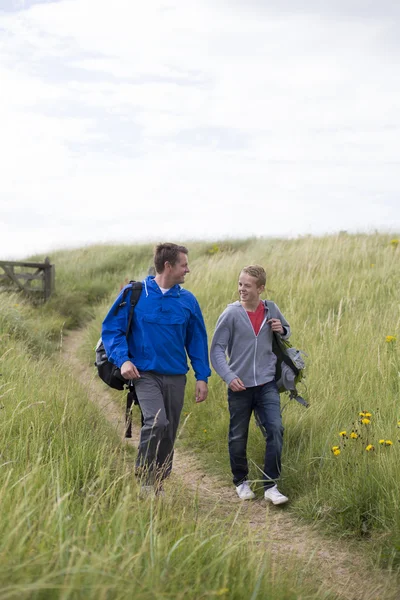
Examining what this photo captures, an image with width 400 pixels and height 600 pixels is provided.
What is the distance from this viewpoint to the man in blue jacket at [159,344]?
16.0ft

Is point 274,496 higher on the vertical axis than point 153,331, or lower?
lower

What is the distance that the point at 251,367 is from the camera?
529 centimetres

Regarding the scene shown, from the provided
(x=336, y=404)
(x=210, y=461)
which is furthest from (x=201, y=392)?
(x=336, y=404)

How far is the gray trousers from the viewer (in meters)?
4.80

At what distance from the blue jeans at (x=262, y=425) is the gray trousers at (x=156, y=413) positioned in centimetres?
57

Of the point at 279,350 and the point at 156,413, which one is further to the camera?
the point at 279,350

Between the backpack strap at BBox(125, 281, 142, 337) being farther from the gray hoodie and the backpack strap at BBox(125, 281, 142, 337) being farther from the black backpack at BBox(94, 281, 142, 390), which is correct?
the gray hoodie

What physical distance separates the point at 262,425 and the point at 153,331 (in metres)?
1.33

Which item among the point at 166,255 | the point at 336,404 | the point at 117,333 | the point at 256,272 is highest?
the point at 166,255

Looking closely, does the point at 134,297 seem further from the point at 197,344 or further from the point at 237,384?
the point at 237,384

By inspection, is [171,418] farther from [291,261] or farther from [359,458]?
[291,261]

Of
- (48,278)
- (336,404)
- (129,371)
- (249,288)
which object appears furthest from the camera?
(48,278)

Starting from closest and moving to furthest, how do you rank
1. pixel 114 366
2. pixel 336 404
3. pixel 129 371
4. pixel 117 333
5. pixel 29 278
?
1. pixel 129 371
2. pixel 117 333
3. pixel 114 366
4. pixel 336 404
5. pixel 29 278

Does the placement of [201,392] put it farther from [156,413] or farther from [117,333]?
[117,333]
